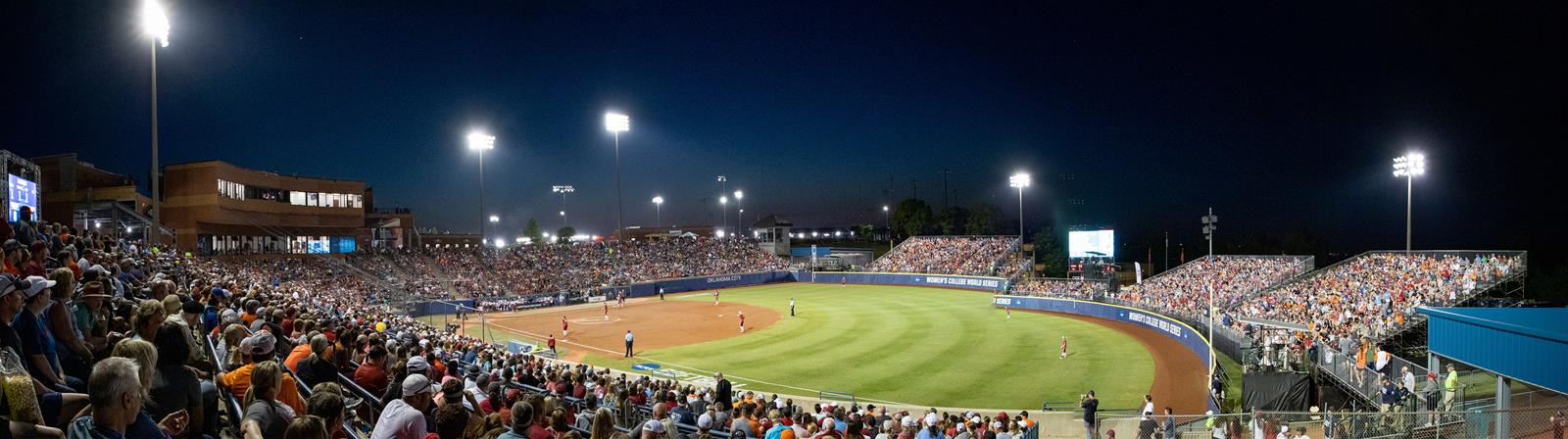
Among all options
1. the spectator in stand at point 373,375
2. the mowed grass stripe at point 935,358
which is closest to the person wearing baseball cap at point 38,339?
the spectator in stand at point 373,375

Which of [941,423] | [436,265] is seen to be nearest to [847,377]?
[941,423]

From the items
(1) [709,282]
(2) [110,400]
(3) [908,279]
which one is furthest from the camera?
(1) [709,282]

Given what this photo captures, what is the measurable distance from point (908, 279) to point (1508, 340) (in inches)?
2159

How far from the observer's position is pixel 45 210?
37531mm

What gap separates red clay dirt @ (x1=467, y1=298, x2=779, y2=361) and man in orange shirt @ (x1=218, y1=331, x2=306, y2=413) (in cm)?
2625

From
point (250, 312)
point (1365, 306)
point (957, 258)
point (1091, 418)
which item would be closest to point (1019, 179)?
point (957, 258)

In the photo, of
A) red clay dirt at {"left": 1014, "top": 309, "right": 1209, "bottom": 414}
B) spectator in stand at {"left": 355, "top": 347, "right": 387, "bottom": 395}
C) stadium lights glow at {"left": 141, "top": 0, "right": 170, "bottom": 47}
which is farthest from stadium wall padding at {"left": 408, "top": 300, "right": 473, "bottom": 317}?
spectator in stand at {"left": 355, "top": 347, "right": 387, "bottom": 395}

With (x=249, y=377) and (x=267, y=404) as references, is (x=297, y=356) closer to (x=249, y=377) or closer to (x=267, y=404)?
(x=249, y=377)

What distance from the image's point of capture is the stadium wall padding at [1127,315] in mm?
29841

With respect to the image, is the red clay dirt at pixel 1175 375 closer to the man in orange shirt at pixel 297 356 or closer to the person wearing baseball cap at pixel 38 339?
the man in orange shirt at pixel 297 356

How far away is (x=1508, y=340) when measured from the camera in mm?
12281

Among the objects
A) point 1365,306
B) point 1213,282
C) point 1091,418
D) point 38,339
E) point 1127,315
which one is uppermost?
point 38,339

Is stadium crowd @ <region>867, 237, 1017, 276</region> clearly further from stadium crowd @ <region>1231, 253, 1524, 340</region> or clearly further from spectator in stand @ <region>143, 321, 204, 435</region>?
spectator in stand @ <region>143, 321, 204, 435</region>

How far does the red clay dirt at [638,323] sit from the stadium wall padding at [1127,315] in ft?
56.1
